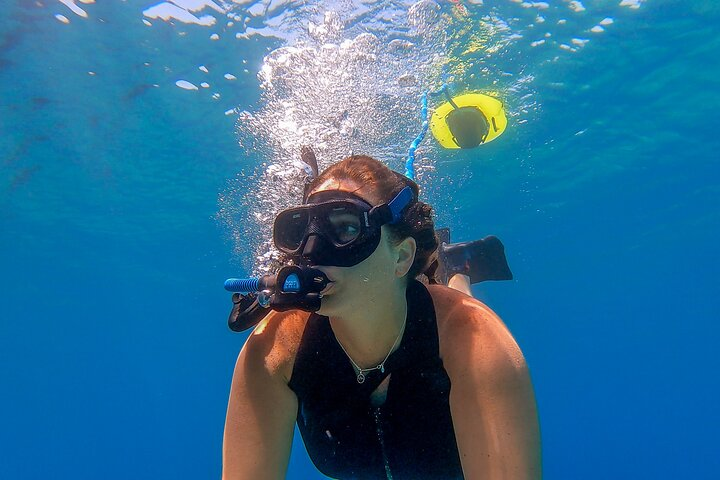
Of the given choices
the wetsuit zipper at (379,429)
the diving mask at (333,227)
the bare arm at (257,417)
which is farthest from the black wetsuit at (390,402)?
the diving mask at (333,227)

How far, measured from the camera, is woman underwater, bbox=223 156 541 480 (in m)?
3.00

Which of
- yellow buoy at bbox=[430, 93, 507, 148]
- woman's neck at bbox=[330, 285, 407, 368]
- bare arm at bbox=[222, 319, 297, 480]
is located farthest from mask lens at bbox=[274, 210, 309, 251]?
yellow buoy at bbox=[430, 93, 507, 148]

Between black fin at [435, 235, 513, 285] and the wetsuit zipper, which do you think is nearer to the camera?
the wetsuit zipper

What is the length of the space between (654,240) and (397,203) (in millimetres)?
35273

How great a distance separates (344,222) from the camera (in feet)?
10.2

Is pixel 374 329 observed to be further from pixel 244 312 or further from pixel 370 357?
pixel 244 312

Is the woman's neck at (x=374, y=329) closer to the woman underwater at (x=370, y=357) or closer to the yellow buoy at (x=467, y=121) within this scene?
the woman underwater at (x=370, y=357)

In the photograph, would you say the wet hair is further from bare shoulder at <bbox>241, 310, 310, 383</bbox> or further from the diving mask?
bare shoulder at <bbox>241, 310, 310, 383</bbox>

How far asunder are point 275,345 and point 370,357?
67 cm

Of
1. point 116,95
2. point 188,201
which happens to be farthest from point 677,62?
point 188,201

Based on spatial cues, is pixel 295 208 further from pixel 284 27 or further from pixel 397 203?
pixel 284 27

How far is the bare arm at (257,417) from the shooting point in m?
3.33

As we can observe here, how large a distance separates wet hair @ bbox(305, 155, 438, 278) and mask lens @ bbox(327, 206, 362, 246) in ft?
0.81

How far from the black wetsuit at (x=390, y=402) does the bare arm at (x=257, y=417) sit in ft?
0.53
